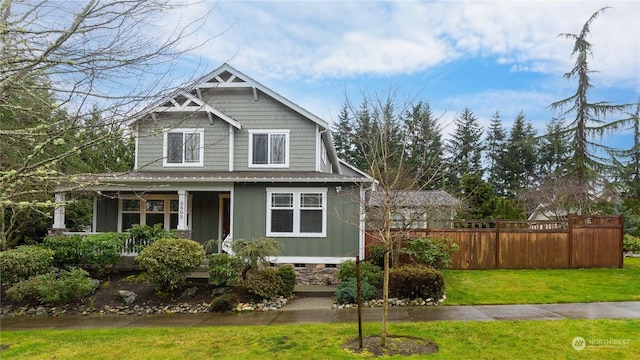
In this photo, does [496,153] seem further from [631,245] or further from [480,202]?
[631,245]

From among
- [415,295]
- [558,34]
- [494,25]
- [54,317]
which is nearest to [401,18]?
[494,25]

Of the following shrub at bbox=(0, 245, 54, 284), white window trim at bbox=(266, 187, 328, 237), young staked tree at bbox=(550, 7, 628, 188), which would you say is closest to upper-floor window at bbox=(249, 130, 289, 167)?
white window trim at bbox=(266, 187, 328, 237)

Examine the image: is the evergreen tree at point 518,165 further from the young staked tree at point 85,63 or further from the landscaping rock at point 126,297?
the young staked tree at point 85,63

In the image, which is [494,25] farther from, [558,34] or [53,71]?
[558,34]

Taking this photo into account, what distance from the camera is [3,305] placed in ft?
35.4

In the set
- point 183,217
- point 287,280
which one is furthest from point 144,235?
point 287,280

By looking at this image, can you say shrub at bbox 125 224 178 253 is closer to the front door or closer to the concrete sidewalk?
the front door

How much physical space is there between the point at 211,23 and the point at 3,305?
1040cm

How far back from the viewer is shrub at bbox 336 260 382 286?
10.9 metres

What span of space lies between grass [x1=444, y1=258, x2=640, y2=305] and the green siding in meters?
3.36

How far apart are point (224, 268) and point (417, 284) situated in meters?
5.06

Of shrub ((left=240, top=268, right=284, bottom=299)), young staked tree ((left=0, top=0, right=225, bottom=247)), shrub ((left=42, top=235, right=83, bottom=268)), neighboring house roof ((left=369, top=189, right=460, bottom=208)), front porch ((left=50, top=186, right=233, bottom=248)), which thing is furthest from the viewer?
front porch ((left=50, top=186, right=233, bottom=248))

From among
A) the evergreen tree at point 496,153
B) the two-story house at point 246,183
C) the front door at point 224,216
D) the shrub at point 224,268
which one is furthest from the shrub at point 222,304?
the evergreen tree at point 496,153

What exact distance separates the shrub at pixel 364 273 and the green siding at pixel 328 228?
178 cm
